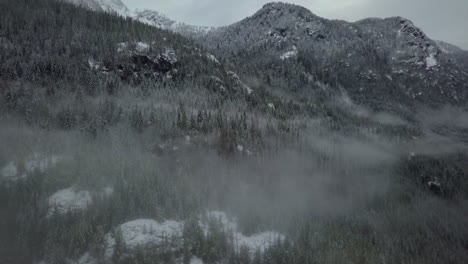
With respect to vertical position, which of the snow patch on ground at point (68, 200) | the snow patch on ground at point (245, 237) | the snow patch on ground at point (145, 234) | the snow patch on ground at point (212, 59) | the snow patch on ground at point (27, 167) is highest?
the snow patch on ground at point (212, 59)

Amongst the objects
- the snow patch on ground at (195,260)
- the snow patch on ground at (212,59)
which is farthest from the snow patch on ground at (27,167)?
the snow patch on ground at (212,59)

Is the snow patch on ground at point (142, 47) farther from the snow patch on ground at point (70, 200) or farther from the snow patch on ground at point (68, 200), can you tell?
the snow patch on ground at point (68, 200)

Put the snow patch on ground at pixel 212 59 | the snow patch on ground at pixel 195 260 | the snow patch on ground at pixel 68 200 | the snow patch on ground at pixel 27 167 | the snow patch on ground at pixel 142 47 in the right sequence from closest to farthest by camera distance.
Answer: the snow patch on ground at pixel 68 200 → the snow patch on ground at pixel 195 260 → the snow patch on ground at pixel 27 167 → the snow patch on ground at pixel 142 47 → the snow patch on ground at pixel 212 59

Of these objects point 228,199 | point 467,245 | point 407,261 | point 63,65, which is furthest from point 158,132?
point 467,245

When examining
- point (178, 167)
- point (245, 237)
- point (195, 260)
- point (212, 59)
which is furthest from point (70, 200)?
point (212, 59)

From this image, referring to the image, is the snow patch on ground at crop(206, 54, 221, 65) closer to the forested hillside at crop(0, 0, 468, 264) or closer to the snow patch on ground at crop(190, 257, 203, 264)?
the forested hillside at crop(0, 0, 468, 264)

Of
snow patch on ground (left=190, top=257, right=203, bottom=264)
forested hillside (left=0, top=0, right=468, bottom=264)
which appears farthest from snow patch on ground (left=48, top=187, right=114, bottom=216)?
snow patch on ground (left=190, top=257, right=203, bottom=264)

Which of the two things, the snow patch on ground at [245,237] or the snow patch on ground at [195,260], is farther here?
the snow patch on ground at [245,237]

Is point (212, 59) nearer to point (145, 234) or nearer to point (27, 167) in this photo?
point (27, 167)
